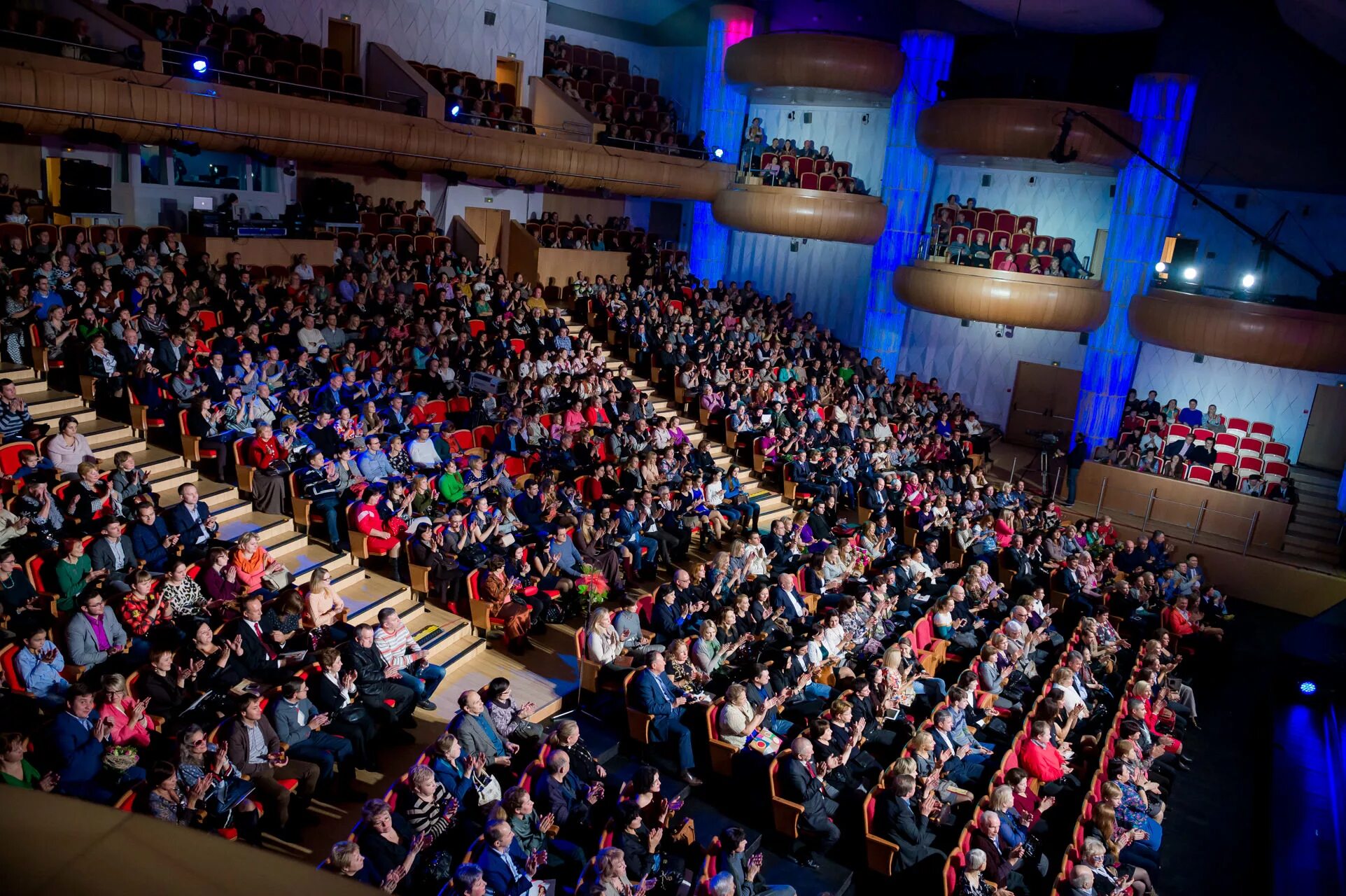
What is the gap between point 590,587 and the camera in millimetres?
7715

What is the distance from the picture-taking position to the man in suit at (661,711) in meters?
5.98

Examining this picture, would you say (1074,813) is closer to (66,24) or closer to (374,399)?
(374,399)

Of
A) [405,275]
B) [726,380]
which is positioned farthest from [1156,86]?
[405,275]

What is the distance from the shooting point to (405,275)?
12.0 meters

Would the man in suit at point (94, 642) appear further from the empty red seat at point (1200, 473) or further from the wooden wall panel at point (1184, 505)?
the empty red seat at point (1200, 473)

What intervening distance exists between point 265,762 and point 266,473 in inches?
124

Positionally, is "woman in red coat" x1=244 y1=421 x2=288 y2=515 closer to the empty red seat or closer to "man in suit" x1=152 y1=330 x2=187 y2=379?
"man in suit" x1=152 y1=330 x2=187 y2=379

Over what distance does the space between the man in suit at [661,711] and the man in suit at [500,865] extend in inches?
64.7

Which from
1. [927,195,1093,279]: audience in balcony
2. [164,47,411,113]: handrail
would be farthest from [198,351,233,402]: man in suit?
[927,195,1093,279]: audience in balcony

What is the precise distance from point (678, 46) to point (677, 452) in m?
11.2

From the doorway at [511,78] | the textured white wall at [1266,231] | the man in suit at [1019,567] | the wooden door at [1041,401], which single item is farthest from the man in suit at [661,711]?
the doorway at [511,78]

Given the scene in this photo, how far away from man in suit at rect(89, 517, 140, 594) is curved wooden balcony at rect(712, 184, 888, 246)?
11.1 m

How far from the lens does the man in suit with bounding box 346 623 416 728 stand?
5613 mm

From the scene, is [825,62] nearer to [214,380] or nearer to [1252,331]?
[1252,331]
